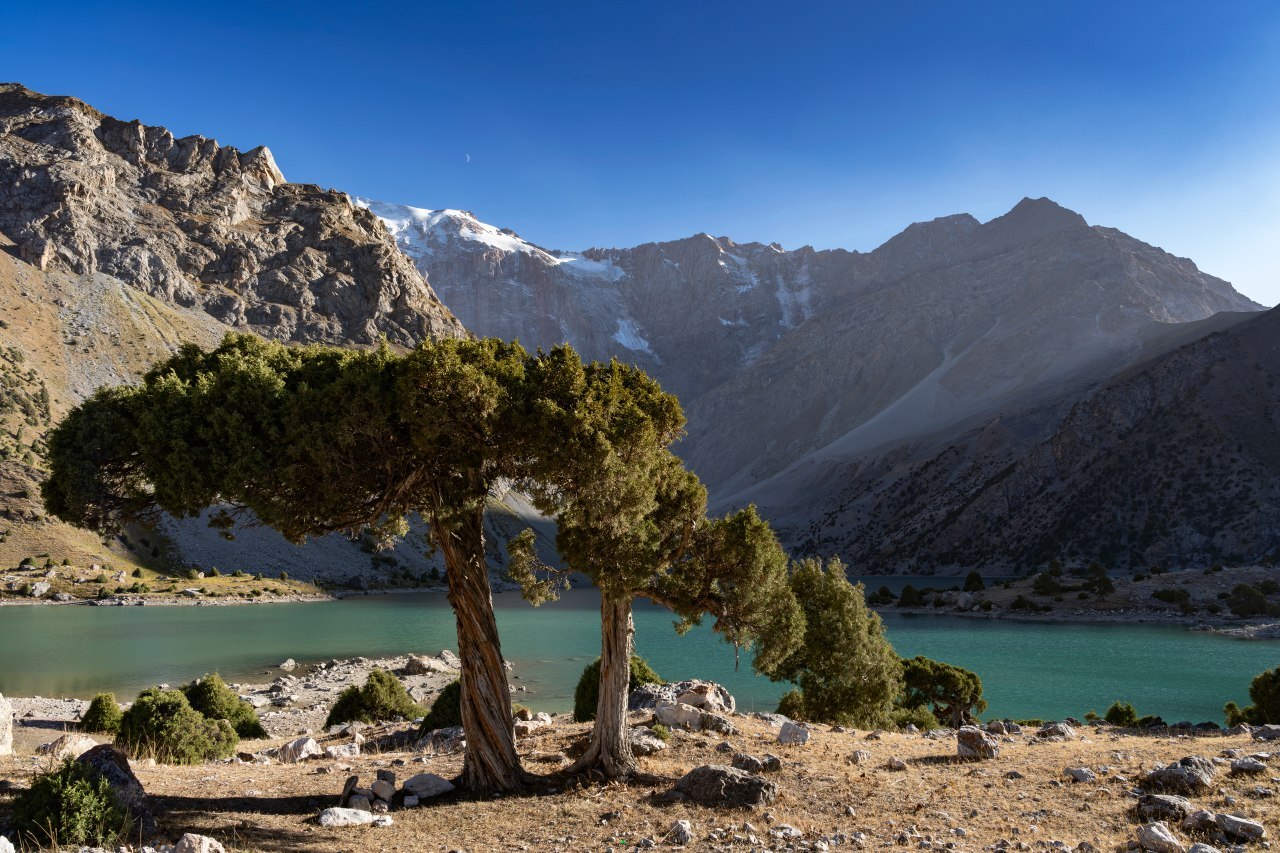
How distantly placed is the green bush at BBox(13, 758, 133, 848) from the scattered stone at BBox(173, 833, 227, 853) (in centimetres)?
136

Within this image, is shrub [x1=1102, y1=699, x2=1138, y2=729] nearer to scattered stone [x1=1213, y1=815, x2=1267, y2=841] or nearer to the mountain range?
scattered stone [x1=1213, y1=815, x2=1267, y2=841]

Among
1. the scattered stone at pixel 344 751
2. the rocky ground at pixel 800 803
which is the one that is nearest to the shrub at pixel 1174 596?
the rocky ground at pixel 800 803

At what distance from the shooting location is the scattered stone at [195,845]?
30.4ft

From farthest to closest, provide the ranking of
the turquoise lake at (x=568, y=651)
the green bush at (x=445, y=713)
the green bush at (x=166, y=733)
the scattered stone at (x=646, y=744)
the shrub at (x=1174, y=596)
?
the shrub at (x=1174, y=596)
the turquoise lake at (x=568, y=651)
the green bush at (x=445, y=713)
the green bush at (x=166, y=733)
the scattered stone at (x=646, y=744)

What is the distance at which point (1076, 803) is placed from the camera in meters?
12.5

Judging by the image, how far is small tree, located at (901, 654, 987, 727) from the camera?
117ft

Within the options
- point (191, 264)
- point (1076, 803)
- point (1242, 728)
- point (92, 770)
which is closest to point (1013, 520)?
point (1242, 728)

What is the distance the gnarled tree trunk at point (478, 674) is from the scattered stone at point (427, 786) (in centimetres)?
38

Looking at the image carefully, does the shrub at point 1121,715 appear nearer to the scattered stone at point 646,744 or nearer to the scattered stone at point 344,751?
the scattered stone at point 646,744

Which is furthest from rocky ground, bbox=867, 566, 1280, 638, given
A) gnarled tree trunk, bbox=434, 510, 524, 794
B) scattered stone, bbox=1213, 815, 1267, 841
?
gnarled tree trunk, bbox=434, 510, 524, 794

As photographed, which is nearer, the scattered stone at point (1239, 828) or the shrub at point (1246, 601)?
the scattered stone at point (1239, 828)

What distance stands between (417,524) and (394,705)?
110584 mm

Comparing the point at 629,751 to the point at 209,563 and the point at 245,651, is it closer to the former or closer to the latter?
the point at 245,651

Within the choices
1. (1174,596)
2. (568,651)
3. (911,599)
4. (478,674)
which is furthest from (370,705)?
(1174,596)
